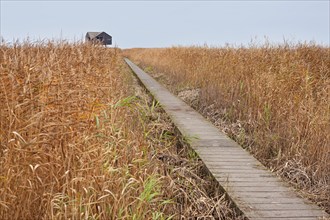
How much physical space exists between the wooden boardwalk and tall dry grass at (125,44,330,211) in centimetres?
32

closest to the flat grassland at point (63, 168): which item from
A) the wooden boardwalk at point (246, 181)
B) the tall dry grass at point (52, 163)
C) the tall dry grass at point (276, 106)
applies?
the tall dry grass at point (52, 163)

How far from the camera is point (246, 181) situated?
3.49 metres

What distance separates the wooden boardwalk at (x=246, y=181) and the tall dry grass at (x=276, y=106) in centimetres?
32

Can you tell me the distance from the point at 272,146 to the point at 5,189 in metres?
3.16

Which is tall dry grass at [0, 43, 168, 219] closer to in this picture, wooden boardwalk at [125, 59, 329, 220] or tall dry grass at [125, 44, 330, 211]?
wooden boardwalk at [125, 59, 329, 220]

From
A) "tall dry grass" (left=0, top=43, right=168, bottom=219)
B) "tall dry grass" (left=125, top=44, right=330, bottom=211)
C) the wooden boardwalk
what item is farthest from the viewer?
"tall dry grass" (left=125, top=44, right=330, bottom=211)

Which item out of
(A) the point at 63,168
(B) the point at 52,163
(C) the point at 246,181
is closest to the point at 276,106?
(C) the point at 246,181

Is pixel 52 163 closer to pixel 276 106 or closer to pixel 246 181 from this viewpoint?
pixel 246 181

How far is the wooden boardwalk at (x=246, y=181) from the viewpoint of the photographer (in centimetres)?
291

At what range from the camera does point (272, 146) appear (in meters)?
4.63

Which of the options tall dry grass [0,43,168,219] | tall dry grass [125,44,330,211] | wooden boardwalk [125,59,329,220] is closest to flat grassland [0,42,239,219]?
Result: tall dry grass [0,43,168,219]

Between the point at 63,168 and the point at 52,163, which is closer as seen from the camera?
the point at 52,163

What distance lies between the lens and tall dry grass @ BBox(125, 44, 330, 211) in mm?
3975

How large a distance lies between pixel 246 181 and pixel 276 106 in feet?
6.72
